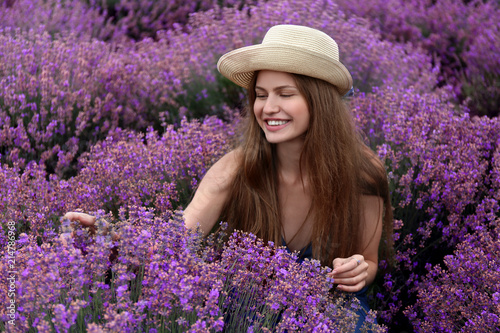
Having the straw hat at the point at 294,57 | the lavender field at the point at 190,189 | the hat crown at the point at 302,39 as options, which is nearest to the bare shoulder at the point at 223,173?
the lavender field at the point at 190,189

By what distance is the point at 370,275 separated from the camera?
2.61 meters

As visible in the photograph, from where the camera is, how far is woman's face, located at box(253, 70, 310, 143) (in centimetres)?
231

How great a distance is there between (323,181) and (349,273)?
0.46 meters

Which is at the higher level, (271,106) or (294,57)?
(294,57)

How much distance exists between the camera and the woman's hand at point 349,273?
7.04ft

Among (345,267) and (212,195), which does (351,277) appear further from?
(212,195)

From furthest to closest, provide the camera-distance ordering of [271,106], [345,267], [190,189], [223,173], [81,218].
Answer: [190,189] < [223,173] < [271,106] < [345,267] < [81,218]

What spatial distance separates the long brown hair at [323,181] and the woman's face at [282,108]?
7 cm

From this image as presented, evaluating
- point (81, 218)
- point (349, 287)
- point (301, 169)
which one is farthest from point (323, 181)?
point (81, 218)

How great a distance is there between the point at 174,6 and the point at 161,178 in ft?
15.4

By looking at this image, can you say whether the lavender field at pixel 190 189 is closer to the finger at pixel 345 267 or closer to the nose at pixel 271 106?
the finger at pixel 345 267

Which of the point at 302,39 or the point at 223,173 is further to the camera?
the point at 223,173

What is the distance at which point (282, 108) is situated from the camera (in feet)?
7.59

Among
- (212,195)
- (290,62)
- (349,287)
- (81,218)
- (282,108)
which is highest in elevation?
(290,62)
